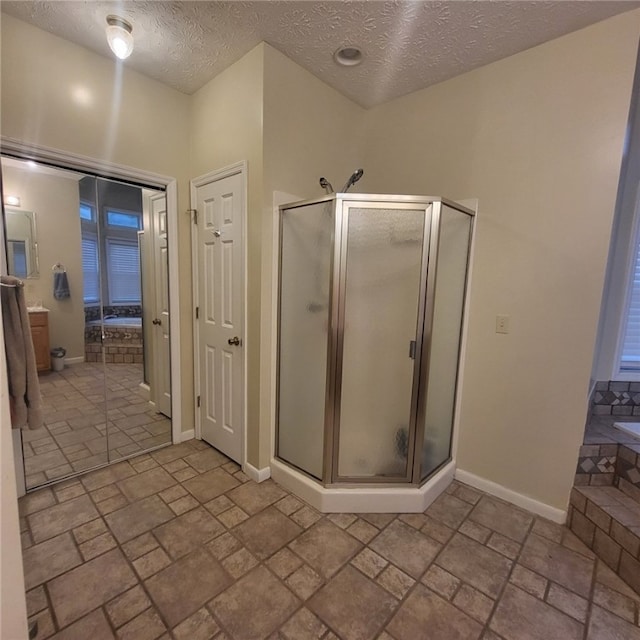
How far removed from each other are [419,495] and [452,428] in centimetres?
55

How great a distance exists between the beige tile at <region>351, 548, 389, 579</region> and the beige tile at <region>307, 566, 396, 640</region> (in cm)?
4

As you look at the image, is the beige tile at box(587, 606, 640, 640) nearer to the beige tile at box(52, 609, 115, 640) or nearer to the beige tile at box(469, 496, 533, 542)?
the beige tile at box(469, 496, 533, 542)

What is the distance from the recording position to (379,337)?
1.99m

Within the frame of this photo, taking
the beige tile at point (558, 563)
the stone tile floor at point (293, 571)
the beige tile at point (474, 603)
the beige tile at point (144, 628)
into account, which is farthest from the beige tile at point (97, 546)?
the beige tile at point (558, 563)

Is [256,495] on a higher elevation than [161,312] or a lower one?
lower

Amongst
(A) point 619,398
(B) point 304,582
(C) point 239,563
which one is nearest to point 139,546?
(C) point 239,563

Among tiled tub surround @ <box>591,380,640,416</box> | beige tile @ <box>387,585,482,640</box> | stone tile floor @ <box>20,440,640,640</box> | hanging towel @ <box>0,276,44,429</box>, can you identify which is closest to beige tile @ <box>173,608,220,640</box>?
stone tile floor @ <box>20,440,640,640</box>

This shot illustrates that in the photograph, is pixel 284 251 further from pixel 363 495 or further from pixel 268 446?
pixel 363 495

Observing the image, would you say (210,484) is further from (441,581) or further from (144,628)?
(441,581)

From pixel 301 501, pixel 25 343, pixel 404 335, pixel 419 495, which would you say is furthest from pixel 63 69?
pixel 419 495

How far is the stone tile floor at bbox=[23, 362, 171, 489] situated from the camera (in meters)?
2.22

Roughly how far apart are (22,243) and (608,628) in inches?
138

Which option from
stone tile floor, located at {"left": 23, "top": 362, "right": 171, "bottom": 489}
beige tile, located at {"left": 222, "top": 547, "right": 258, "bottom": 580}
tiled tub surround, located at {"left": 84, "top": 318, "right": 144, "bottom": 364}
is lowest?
beige tile, located at {"left": 222, "top": 547, "right": 258, "bottom": 580}

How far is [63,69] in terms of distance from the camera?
193cm
